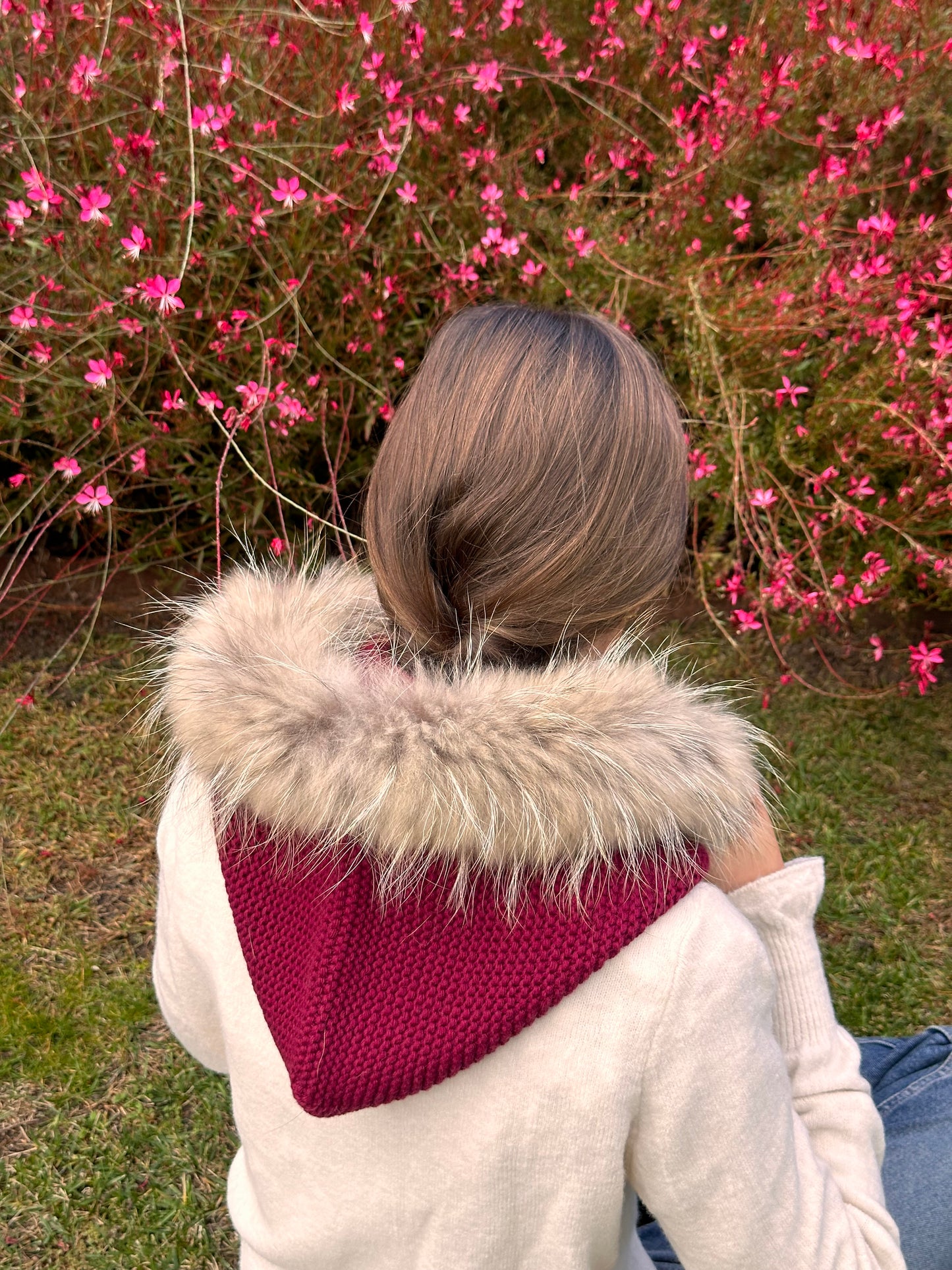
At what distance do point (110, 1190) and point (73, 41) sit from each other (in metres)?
2.77

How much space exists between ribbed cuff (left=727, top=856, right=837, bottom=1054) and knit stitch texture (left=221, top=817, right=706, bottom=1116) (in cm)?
24

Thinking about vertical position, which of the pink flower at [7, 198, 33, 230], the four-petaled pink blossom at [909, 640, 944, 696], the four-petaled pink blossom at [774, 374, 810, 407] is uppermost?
the four-petaled pink blossom at [774, 374, 810, 407]

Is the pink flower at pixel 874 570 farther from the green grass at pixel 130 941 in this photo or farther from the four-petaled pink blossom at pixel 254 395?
the four-petaled pink blossom at pixel 254 395

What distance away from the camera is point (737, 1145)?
80 cm


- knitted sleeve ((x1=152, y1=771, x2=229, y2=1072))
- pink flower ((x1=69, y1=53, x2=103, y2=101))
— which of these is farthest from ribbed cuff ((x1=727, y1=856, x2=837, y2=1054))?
pink flower ((x1=69, y1=53, x2=103, y2=101))

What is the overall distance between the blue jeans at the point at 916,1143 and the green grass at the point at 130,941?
0.72 metres

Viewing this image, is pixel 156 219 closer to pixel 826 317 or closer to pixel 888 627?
pixel 826 317

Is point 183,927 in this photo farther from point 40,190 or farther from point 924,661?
point 924,661

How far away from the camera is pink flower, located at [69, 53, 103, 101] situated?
214cm

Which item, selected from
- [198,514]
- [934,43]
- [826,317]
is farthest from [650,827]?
[934,43]

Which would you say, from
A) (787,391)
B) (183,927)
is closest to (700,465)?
(787,391)

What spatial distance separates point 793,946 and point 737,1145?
0.94 ft

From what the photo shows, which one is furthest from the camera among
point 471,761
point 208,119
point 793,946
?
point 208,119

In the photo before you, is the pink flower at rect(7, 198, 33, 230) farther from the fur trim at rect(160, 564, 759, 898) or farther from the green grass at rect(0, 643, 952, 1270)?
the fur trim at rect(160, 564, 759, 898)
